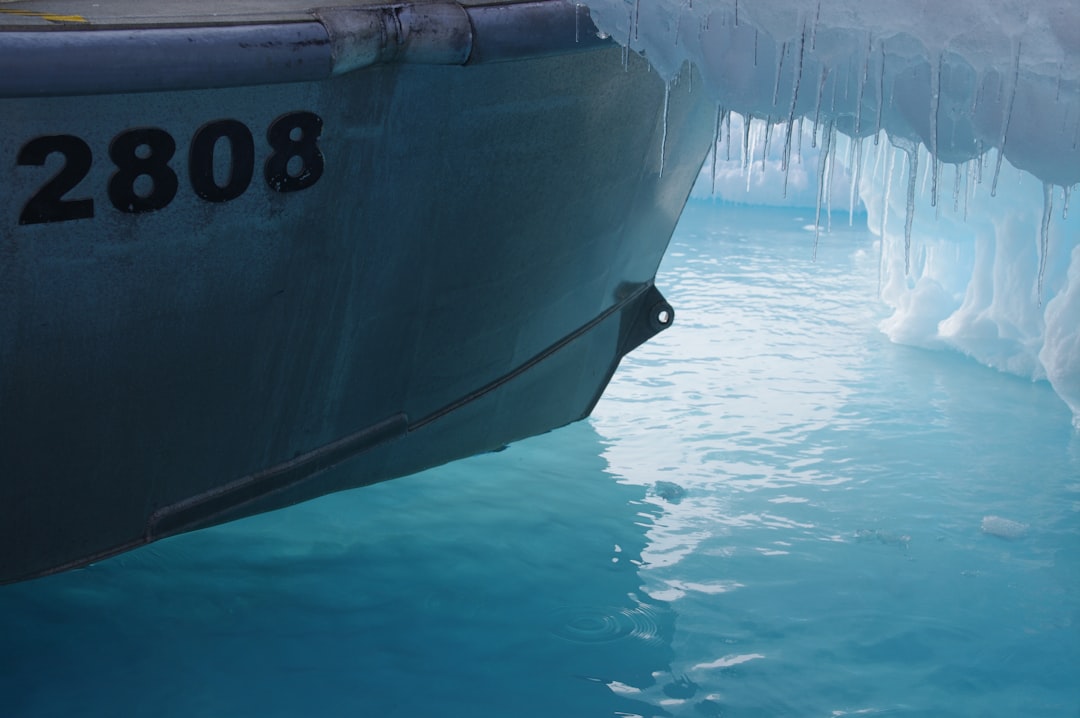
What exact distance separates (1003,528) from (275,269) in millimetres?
2751

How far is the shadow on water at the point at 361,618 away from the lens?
2801mm

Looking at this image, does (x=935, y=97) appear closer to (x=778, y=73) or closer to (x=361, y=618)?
(x=778, y=73)

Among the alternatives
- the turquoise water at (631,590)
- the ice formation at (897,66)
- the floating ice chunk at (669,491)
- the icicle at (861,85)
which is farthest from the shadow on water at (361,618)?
the icicle at (861,85)

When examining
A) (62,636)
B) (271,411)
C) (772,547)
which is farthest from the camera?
(772,547)

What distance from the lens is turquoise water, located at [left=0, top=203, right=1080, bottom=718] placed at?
2859 mm

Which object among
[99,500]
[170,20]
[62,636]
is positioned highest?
[170,20]

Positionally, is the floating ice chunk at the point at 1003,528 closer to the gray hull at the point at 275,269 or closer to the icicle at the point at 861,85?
the icicle at the point at 861,85

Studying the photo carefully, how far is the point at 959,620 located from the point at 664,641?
0.90 m

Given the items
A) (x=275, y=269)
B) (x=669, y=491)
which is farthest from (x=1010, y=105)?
(x=669, y=491)

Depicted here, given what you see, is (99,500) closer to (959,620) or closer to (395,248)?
(395,248)

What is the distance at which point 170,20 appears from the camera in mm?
2271

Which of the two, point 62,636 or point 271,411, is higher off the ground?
point 271,411

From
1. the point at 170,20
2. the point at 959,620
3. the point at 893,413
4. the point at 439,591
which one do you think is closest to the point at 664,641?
the point at 439,591

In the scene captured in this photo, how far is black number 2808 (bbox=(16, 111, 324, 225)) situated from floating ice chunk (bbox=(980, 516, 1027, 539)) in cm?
272
